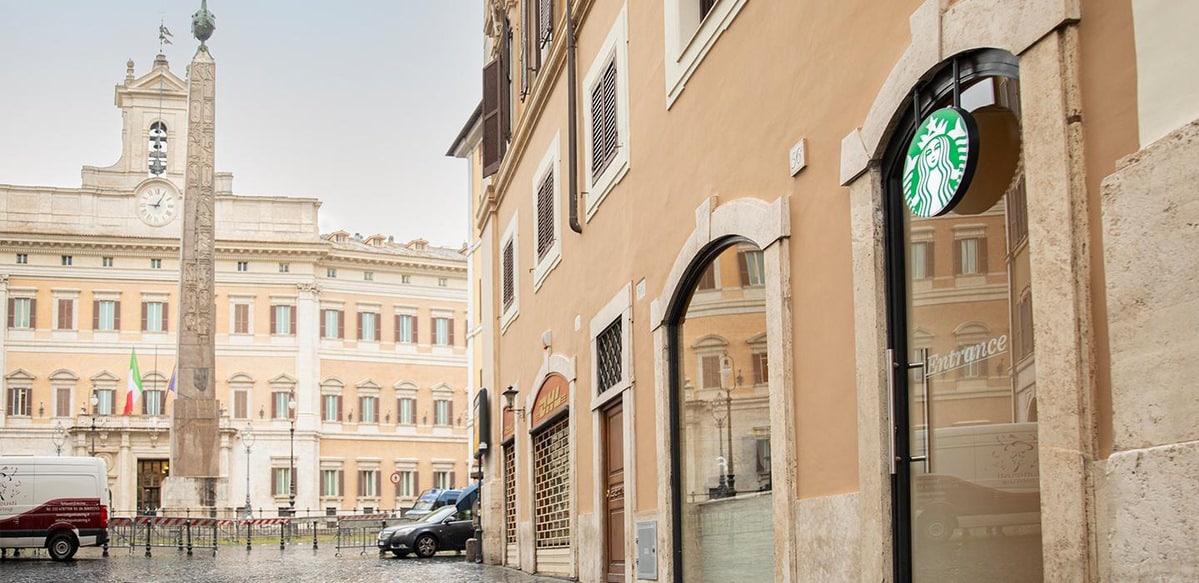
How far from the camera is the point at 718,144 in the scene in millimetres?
10234

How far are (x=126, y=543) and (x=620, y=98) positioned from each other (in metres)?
29.0

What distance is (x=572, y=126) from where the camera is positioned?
15.6m

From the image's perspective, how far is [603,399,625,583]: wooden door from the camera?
13953 millimetres

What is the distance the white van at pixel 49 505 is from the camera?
29.1 metres

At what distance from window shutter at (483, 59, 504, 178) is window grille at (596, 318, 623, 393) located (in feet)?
26.9

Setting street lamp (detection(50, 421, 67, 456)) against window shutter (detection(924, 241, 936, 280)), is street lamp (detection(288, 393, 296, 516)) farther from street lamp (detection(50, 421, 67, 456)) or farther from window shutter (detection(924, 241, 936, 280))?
window shutter (detection(924, 241, 936, 280))

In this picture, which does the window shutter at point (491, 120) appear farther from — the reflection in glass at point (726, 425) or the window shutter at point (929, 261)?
the window shutter at point (929, 261)

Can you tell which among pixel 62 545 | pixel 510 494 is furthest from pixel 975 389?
pixel 62 545

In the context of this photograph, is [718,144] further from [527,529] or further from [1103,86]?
[527,529]

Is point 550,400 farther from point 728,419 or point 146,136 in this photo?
point 146,136

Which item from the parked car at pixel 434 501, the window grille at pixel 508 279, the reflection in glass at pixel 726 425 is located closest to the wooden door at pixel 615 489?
the reflection in glass at pixel 726 425

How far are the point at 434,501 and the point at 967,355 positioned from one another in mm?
35134

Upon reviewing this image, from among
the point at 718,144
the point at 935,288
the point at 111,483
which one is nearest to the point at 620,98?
the point at 718,144

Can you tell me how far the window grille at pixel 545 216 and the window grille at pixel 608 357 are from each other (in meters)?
3.22
